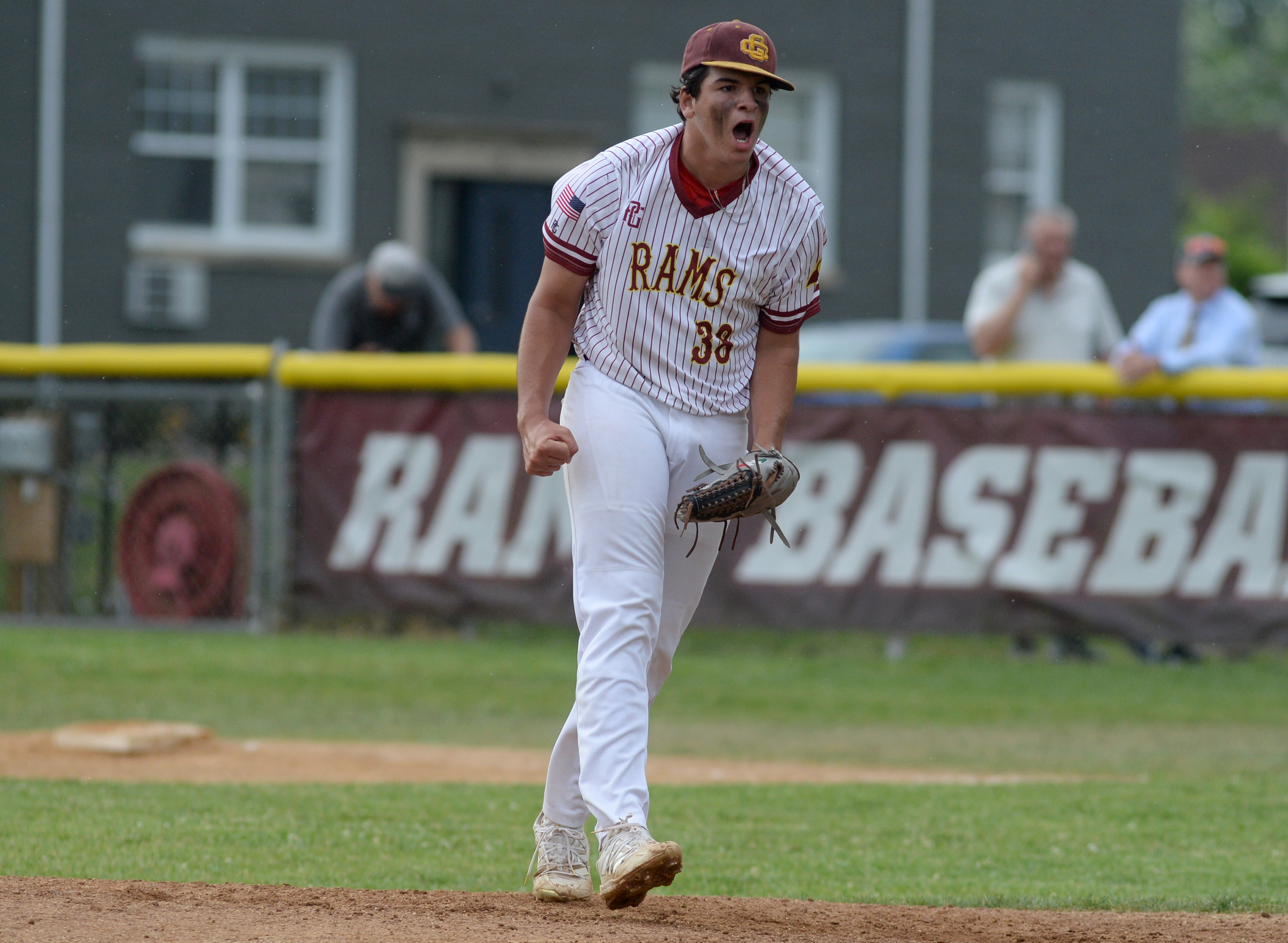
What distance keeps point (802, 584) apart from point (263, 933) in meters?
7.16

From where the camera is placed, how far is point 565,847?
489cm

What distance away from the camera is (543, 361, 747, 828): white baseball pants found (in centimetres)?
452

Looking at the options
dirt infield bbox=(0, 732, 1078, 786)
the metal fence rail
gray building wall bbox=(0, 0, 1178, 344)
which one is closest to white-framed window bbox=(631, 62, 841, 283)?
gray building wall bbox=(0, 0, 1178, 344)

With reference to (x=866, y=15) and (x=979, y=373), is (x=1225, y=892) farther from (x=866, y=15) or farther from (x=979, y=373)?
(x=866, y=15)

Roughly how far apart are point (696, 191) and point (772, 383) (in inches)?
22.4

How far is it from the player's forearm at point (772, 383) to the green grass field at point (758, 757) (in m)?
1.37

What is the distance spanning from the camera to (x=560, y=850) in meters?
4.88

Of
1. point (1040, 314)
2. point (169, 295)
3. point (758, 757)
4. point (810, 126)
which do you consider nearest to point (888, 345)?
point (1040, 314)

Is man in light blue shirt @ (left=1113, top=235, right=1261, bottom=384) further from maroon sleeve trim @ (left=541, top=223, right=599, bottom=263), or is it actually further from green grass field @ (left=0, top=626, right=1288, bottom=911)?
maroon sleeve trim @ (left=541, top=223, right=599, bottom=263)

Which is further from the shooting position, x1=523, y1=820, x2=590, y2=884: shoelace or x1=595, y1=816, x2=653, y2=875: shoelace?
x1=523, y1=820, x2=590, y2=884: shoelace

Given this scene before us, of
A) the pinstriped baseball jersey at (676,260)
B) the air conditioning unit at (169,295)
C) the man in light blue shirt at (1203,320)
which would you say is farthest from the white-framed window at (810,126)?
the pinstriped baseball jersey at (676,260)

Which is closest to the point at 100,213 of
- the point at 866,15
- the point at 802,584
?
the point at 866,15

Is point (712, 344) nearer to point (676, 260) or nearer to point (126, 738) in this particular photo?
point (676, 260)

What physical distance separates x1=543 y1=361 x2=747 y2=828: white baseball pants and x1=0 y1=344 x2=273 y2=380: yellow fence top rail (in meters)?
7.20
